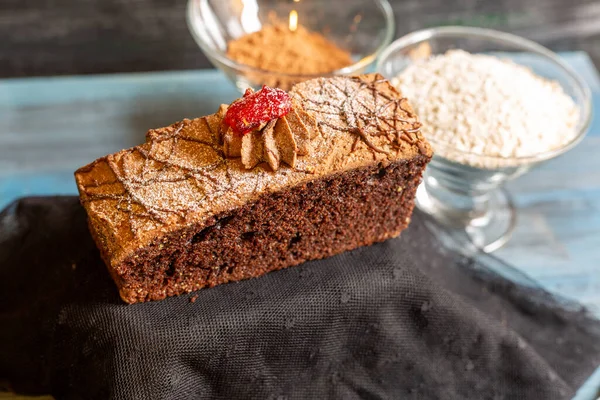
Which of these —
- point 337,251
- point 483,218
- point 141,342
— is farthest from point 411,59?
point 141,342

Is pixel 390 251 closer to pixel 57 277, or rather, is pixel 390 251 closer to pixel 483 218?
pixel 483 218

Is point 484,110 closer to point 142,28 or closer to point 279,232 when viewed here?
point 279,232

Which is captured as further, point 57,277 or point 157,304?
point 57,277

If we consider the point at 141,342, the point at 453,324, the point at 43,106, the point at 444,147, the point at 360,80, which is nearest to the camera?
the point at 141,342

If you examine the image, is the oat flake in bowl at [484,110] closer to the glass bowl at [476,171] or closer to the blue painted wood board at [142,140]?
the glass bowl at [476,171]

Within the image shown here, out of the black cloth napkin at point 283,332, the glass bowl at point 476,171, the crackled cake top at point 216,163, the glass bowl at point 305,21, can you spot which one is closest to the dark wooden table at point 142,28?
the glass bowl at point 305,21

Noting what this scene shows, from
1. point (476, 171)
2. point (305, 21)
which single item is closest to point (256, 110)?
point (476, 171)
